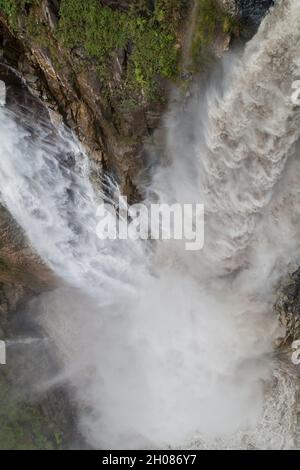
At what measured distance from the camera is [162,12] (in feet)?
21.2

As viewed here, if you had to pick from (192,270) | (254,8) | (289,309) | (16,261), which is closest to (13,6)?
(254,8)

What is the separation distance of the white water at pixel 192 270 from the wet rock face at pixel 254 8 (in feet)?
0.63

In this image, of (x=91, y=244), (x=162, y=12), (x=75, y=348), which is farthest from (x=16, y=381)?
(x=162, y=12)

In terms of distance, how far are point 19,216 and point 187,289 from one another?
3.87 metres

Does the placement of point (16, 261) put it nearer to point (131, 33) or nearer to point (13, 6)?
point (13, 6)

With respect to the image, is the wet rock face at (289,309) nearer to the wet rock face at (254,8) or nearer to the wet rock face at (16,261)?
the wet rock face at (254,8)

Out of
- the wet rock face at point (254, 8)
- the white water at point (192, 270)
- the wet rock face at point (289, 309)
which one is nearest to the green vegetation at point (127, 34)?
the wet rock face at point (254, 8)

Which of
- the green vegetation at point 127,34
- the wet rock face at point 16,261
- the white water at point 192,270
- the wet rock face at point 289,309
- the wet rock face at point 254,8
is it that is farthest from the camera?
the wet rock face at point 289,309

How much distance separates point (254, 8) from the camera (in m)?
5.91

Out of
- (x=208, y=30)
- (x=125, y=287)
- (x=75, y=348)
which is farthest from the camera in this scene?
(x=75, y=348)

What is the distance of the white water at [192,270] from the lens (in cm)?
658

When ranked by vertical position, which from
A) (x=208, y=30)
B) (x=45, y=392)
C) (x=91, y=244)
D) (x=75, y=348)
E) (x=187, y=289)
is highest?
(x=208, y=30)

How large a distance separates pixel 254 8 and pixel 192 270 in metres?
5.10

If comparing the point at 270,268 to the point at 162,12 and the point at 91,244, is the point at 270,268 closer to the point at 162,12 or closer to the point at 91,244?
the point at 91,244
